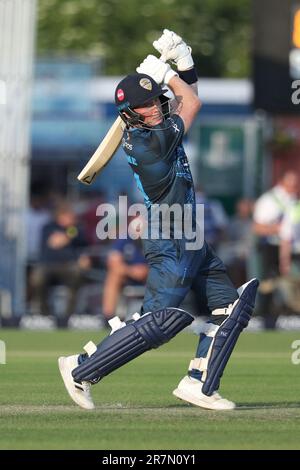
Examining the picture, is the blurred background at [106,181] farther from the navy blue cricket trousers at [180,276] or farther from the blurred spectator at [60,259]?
the navy blue cricket trousers at [180,276]

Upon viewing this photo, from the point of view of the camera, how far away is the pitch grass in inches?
303

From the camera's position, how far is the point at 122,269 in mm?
20156

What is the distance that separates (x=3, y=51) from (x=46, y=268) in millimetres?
3270

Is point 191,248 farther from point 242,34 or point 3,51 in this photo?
point 242,34

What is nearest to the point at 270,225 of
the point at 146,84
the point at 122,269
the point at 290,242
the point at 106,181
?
the point at 290,242

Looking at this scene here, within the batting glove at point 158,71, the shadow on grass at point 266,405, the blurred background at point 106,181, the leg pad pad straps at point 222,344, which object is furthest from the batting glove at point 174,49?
the blurred background at point 106,181

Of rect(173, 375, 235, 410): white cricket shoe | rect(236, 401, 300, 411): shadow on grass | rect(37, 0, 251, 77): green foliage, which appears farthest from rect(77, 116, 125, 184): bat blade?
rect(37, 0, 251, 77): green foliage

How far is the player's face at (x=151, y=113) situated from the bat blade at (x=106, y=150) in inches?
12.7

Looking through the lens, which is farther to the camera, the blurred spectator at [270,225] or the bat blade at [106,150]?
the blurred spectator at [270,225]

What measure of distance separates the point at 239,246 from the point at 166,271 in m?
12.9

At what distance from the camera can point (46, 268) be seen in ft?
68.3

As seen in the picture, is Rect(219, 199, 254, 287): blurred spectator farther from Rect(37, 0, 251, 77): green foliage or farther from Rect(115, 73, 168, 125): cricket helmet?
Rect(37, 0, 251, 77): green foliage

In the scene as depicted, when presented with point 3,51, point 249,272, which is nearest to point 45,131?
point 3,51

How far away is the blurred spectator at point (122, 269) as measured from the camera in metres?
20.1
